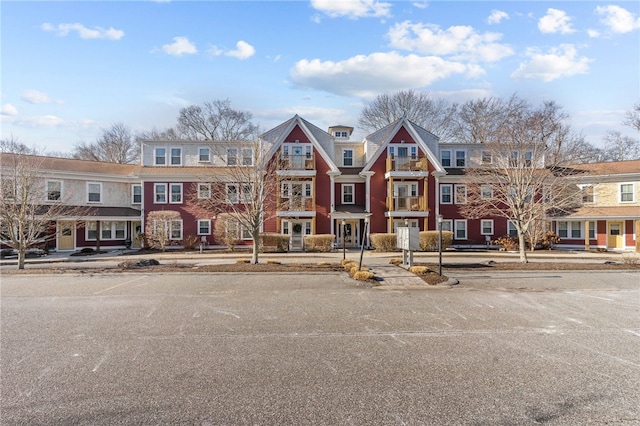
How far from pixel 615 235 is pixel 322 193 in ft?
78.3

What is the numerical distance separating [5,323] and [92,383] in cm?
533

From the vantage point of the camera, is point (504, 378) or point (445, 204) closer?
point (504, 378)

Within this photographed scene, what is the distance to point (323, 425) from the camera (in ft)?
14.2

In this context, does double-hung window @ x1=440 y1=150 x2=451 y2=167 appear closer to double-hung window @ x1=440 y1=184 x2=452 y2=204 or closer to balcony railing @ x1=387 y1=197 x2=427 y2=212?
double-hung window @ x1=440 y1=184 x2=452 y2=204

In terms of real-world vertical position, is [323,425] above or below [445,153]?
below

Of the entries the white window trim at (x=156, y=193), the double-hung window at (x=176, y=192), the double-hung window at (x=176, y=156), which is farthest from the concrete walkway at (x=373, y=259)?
the double-hung window at (x=176, y=156)

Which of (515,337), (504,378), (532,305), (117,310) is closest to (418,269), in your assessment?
(532,305)

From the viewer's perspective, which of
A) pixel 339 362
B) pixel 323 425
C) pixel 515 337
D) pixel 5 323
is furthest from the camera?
pixel 5 323

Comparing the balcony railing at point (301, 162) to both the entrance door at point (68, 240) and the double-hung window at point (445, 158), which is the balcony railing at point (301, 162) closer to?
the double-hung window at point (445, 158)

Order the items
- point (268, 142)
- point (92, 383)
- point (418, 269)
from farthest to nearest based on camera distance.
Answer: point (268, 142), point (418, 269), point (92, 383)

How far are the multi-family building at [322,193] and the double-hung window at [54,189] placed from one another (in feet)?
0.23

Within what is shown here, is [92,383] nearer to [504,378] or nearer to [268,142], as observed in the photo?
[504,378]

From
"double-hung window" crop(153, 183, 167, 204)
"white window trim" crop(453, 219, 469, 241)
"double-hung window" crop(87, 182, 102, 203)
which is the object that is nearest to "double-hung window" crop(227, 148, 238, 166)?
"double-hung window" crop(153, 183, 167, 204)

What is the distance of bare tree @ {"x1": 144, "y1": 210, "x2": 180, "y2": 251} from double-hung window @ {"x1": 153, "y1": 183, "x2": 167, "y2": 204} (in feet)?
5.74
